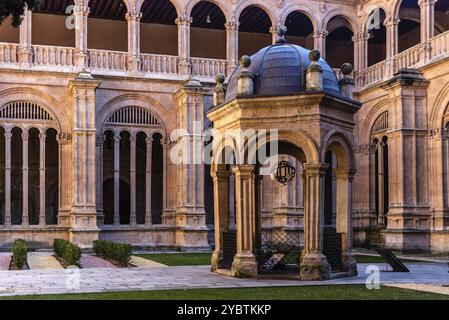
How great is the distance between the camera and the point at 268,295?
1216 centimetres

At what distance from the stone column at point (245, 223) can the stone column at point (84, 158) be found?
13103 mm

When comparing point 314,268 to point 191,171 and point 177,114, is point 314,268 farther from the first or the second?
point 177,114

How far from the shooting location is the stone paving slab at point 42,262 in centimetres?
1923

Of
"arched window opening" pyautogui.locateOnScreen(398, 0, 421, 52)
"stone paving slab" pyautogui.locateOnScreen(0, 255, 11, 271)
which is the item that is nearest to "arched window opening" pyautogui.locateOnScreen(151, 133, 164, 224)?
"stone paving slab" pyautogui.locateOnScreen(0, 255, 11, 271)

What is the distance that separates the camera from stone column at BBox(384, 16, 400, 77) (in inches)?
1190

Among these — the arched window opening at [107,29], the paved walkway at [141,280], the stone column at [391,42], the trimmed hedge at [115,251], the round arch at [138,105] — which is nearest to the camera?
the paved walkway at [141,280]

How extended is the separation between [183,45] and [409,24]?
12.2 m

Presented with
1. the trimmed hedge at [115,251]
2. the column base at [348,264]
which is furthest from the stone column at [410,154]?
the column base at [348,264]

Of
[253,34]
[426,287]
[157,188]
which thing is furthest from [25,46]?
Result: [426,287]

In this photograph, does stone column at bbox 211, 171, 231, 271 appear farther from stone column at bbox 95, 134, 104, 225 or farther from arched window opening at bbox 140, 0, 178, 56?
arched window opening at bbox 140, 0, 178, 56

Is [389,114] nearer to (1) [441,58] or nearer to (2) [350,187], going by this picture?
(1) [441,58]

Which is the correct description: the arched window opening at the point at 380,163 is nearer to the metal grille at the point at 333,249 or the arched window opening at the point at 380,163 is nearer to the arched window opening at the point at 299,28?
the arched window opening at the point at 299,28

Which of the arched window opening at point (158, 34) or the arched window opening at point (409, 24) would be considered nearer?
the arched window opening at point (409, 24)

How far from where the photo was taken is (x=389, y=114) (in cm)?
2844
